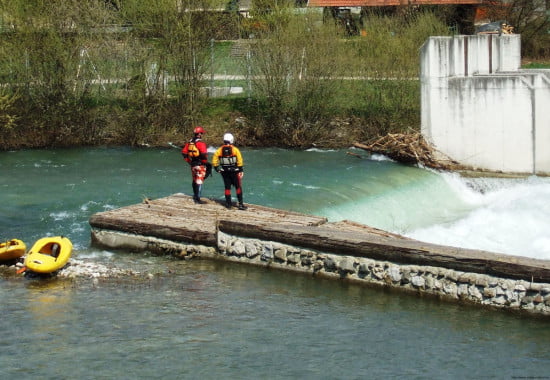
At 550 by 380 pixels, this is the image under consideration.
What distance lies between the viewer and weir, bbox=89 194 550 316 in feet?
48.1

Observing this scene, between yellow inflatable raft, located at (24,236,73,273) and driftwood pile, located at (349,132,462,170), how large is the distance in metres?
14.0

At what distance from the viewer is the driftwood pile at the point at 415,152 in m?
28.0

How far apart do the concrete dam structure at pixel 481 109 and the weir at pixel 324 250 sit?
10.3 meters

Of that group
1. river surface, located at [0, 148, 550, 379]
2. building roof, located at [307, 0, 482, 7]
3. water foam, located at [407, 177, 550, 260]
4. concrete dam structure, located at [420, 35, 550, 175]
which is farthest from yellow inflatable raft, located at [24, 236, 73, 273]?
building roof, located at [307, 0, 482, 7]

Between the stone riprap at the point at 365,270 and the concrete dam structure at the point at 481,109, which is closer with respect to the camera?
the stone riprap at the point at 365,270

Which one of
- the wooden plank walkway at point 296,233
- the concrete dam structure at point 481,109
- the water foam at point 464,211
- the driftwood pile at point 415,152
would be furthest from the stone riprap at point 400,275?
the concrete dam structure at point 481,109

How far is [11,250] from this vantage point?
665 inches

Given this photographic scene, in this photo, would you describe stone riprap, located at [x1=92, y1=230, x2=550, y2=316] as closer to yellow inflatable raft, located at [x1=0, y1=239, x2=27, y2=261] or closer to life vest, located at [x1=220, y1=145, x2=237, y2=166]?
life vest, located at [x1=220, y1=145, x2=237, y2=166]

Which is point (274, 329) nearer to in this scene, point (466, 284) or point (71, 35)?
point (466, 284)

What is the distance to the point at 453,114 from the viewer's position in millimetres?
27781

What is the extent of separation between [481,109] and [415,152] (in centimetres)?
232

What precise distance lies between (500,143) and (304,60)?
7.98m

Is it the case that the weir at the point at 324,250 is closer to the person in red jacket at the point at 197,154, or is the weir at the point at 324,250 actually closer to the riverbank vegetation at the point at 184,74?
the person in red jacket at the point at 197,154

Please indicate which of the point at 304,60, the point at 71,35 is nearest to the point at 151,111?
the point at 71,35
